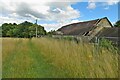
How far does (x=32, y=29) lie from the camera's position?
70.4 m

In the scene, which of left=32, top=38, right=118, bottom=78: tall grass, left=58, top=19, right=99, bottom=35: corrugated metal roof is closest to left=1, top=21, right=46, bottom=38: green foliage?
left=58, top=19, right=99, bottom=35: corrugated metal roof

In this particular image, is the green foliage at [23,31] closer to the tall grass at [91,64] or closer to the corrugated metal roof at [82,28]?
the corrugated metal roof at [82,28]

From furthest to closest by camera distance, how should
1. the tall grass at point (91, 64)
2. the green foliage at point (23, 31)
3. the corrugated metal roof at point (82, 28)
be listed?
the green foliage at point (23, 31)
the corrugated metal roof at point (82, 28)
the tall grass at point (91, 64)

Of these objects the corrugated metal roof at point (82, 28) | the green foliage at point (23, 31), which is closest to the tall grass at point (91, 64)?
the corrugated metal roof at point (82, 28)

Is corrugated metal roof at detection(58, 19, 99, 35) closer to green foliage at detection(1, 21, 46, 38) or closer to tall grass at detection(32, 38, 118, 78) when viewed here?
green foliage at detection(1, 21, 46, 38)

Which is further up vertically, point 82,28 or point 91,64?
point 82,28

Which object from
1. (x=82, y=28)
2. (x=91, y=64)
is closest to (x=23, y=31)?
(x=82, y=28)

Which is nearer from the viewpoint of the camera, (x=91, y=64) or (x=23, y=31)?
(x=91, y=64)

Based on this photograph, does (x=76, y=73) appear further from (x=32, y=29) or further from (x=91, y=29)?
(x=32, y=29)

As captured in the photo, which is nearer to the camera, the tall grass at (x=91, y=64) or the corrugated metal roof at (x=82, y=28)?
the tall grass at (x=91, y=64)

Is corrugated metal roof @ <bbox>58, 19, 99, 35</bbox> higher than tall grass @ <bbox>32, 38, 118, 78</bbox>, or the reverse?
corrugated metal roof @ <bbox>58, 19, 99, 35</bbox>

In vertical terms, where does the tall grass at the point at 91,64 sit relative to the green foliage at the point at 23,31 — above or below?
below

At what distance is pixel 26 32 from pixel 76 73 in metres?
70.3

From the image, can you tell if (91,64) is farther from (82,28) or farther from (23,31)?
(23,31)
